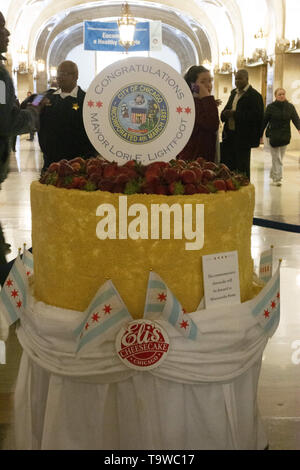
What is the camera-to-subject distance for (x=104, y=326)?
2.26m

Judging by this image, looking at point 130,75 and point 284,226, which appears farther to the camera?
point 284,226

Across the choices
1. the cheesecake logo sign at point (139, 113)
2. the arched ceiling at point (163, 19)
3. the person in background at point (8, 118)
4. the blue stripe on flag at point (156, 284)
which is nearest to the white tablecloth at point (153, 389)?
the blue stripe on flag at point (156, 284)

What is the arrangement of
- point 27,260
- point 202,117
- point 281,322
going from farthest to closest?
point 202,117
point 281,322
point 27,260

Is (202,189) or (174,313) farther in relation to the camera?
(202,189)

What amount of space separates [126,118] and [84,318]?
2.84ft

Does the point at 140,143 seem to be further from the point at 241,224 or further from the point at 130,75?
the point at 241,224

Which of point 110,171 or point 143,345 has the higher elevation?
point 110,171

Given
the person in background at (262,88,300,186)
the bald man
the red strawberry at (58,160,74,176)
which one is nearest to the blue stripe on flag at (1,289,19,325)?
the red strawberry at (58,160,74,176)

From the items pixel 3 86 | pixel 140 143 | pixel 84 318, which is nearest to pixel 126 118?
pixel 140 143

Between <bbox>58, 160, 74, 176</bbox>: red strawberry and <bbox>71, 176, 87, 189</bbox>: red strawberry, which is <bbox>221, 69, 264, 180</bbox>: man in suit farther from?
<bbox>71, 176, 87, 189</bbox>: red strawberry

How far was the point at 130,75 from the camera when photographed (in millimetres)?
2559

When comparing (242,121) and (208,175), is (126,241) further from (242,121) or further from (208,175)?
(242,121)

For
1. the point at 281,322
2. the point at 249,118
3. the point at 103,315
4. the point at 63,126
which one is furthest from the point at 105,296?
the point at 249,118

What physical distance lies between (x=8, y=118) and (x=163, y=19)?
2998 cm
